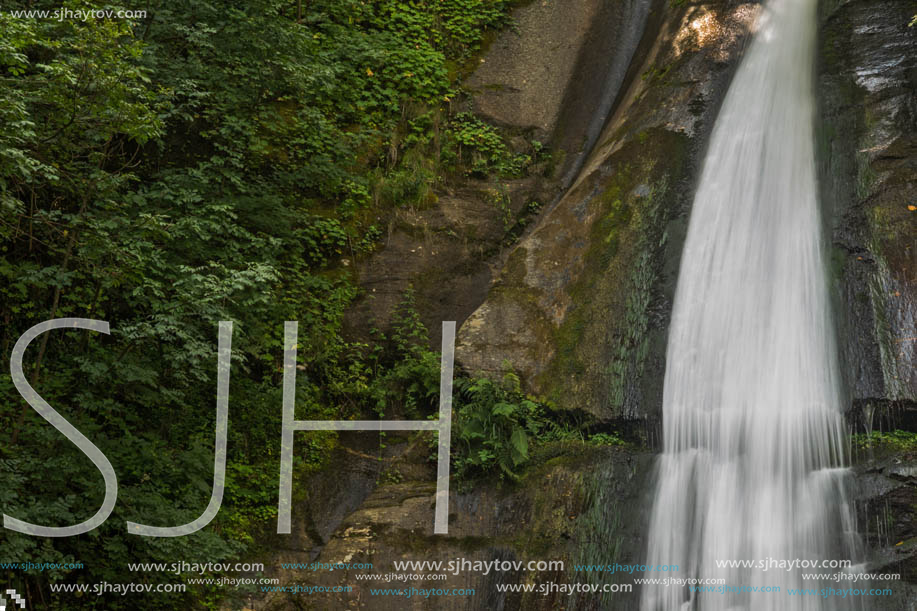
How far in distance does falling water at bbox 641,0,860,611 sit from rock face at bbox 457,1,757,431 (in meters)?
0.25

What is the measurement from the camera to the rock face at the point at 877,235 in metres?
5.27

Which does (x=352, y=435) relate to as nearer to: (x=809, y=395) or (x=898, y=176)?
A: (x=809, y=395)

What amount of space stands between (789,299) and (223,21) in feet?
19.4

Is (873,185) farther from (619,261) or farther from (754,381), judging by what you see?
(619,261)

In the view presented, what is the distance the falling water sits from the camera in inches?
217

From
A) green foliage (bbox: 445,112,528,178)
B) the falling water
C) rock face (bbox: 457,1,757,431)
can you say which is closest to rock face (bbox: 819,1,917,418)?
the falling water

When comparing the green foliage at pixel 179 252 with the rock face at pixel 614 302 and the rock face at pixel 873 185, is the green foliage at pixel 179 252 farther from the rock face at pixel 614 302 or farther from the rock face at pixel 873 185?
the rock face at pixel 873 185

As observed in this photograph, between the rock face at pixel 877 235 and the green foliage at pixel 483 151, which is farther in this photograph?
the green foliage at pixel 483 151

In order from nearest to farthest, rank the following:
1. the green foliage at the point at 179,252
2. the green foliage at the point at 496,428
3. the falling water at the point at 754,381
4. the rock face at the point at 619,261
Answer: the green foliage at the point at 179,252 < the falling water at the point at 754,381 < the green foliage at the point at 496,428 < the rock face at the point at 619,261

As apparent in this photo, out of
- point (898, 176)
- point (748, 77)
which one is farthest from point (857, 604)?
point (748, 77)

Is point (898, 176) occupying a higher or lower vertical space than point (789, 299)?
higher

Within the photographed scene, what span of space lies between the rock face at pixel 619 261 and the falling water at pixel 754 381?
0.25 m

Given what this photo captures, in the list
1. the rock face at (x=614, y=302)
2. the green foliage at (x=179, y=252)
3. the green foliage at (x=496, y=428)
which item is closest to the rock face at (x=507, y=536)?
the rock face at (x=614, y=302)

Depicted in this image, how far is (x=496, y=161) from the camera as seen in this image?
10227 millimetres
